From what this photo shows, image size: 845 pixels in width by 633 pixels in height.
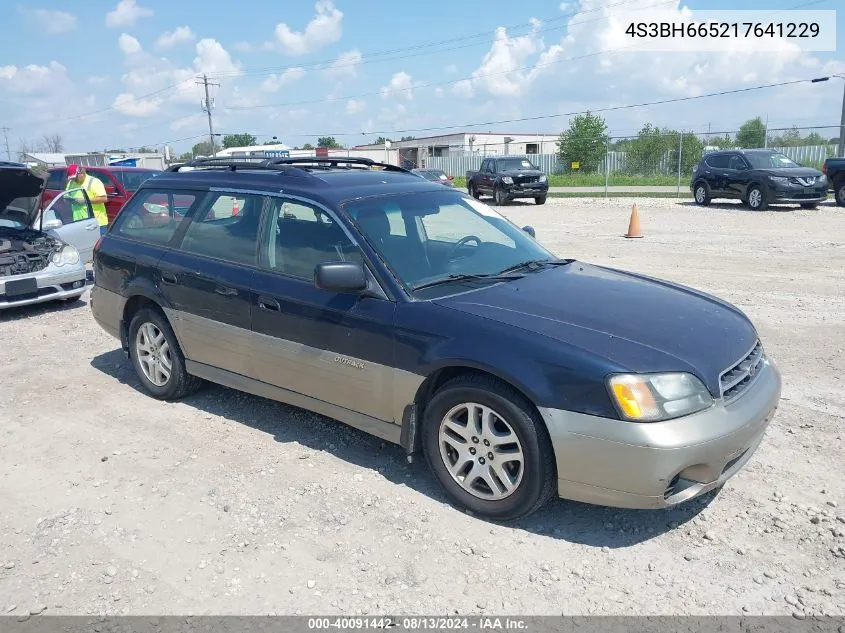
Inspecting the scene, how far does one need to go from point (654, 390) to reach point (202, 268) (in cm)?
317

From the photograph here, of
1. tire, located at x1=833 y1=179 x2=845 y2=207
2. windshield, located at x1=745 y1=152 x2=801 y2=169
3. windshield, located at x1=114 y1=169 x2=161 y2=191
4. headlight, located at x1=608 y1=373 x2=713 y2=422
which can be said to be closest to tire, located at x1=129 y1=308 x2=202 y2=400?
headlight, located at x1=608 y1=373 x2=713 y2=422

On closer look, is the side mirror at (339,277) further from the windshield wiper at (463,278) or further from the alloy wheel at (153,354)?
the alloy wheel at (153,354)

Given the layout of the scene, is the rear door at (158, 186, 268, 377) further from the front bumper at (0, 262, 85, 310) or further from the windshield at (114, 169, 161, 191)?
→ the windshield at (114, 169, 161, 191)

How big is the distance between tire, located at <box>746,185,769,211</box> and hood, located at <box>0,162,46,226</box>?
17.0m

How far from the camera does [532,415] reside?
131 inches

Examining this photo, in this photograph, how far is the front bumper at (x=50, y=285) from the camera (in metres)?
8.15

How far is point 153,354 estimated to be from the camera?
214 inches

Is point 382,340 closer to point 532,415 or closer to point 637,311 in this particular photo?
point 532,415

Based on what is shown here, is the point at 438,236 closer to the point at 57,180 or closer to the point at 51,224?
the point at 51,224

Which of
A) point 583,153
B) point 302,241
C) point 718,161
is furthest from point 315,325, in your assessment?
point 583,153

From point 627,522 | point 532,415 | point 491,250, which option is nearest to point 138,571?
point 532,415

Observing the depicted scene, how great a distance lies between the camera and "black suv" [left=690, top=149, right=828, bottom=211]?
711 inches

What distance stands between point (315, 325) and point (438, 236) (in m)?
1.01

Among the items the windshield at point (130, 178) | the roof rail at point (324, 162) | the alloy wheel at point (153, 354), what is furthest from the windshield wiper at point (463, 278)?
the windshield at point (130, 178)
